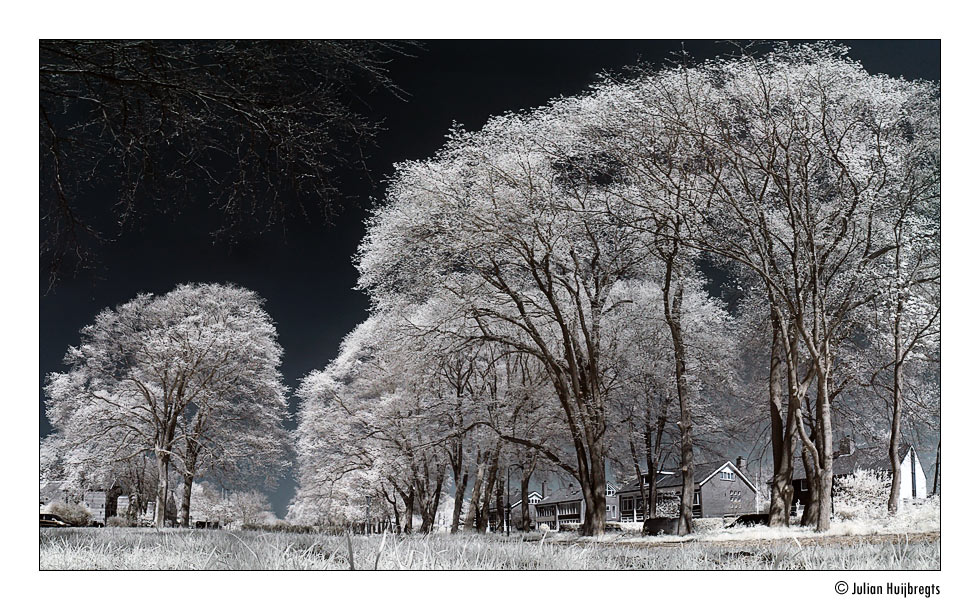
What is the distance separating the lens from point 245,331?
7.09 meters

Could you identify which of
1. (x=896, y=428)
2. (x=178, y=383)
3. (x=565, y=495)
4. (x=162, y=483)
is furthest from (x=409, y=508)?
(x=896, y=428)

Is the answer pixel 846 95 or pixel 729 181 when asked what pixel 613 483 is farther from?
pixel 846 95

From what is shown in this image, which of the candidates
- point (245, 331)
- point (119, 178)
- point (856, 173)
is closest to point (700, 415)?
point (856, 173)

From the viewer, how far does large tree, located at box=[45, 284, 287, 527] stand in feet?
21.3

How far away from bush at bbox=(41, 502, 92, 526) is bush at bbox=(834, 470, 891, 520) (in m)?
5.89

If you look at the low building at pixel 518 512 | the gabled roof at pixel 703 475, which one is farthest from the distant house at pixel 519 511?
the gabled roof at pixel 703 475

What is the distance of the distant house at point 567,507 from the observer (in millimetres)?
8461

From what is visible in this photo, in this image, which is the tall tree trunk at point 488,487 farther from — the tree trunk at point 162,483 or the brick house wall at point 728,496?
the tree trunk at point 162,483

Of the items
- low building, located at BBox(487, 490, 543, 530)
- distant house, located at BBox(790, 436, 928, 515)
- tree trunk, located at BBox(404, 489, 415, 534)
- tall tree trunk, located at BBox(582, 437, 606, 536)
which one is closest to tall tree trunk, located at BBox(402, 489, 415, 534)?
tree trunk, located at BBox(404, 489, 415, 534)

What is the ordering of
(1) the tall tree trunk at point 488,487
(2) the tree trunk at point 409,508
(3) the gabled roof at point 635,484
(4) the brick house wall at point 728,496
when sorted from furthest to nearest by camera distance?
1. (2) the tree trunk at point 409,508
2. (3) the gabled roof at point 635,484
3. (1) the tall tree trunk at point 488,487
4. (4) the brick house wall at point 728,496

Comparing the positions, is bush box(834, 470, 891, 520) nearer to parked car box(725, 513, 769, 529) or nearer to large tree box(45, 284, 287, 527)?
parked car box(725, 513, 769, 529)

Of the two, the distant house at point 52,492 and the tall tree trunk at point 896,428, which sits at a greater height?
the tall tree trunk at point 896,428

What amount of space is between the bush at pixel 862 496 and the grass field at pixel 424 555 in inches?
43.9

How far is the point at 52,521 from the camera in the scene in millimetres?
4734
